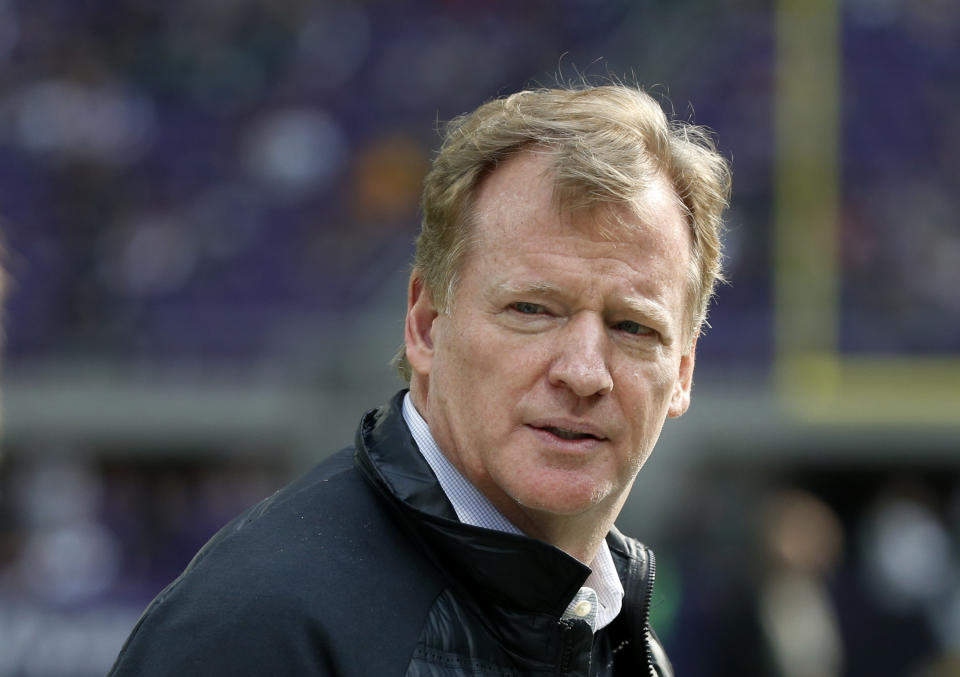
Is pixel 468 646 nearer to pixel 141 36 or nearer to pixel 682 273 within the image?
pixel 682 273

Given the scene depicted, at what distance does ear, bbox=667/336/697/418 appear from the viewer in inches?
76.1

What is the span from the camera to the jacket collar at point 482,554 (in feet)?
5.17

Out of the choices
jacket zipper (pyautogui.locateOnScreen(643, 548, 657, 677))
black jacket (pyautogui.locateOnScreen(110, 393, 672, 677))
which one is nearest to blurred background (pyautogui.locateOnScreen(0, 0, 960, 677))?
jacket zipper (pyautogui.locateOnScreen(643, 548, 657, 677))

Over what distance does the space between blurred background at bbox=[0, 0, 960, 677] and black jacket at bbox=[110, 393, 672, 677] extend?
620 cm

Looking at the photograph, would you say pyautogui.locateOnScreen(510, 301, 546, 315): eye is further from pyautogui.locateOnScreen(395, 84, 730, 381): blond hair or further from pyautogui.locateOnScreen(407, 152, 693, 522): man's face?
pyautogui.locateOnScreen(395, 84, 730, 381): blond hair

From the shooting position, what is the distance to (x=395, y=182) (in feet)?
33.3

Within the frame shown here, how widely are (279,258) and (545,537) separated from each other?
8.41 metres

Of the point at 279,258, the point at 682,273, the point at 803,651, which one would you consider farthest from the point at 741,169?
the point at 682,273

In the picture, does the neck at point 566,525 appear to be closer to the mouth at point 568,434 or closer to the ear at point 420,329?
the mouth at point 568,434

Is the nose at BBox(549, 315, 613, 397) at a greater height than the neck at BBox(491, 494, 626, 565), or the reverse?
the nose at BBox(549, 315, 613, 397)

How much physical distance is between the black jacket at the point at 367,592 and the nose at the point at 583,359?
0.65ft

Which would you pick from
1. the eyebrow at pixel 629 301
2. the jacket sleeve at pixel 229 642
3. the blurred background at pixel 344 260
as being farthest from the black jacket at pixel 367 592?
the blurred background at pixel 344 260

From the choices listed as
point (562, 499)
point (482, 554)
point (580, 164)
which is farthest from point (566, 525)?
point (580, 164)

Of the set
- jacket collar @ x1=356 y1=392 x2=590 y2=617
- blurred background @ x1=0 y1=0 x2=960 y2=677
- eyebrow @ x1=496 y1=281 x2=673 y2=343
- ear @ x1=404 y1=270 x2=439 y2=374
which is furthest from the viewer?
blurred background @ x1=0 y1=0 x2=960 y2=677
